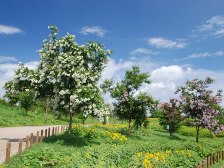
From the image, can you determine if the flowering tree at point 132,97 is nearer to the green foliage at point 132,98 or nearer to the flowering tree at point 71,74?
the green foliage at point 132,98

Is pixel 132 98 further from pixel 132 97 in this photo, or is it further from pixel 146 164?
pixel 146 164

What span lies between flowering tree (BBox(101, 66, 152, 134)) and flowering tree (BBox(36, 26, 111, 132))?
10.2 m

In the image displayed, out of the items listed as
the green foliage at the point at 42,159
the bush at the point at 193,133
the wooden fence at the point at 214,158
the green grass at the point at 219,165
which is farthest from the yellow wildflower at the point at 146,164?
the bush at the point at 193,133

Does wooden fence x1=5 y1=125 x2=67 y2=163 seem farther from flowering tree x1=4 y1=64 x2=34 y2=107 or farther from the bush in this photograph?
the bush

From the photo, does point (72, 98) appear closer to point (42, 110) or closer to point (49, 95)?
point (49, 95)

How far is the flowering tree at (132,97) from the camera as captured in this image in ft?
119

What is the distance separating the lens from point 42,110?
62094 mm

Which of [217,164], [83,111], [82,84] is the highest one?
[82,84]

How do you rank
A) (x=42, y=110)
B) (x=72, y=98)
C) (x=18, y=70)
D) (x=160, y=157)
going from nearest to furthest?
(x=160, y=157) < (x=72, y=98) < (x=18, y=70) < (x=42, y=110)

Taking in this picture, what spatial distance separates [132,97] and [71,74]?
1358 cm

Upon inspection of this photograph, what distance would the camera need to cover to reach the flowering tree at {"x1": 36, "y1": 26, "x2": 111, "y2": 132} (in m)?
24.0

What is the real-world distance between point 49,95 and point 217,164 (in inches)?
536

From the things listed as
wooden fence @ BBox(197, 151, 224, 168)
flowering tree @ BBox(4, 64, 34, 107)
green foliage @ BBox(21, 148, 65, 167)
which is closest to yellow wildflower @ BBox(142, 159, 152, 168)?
green foliage @ BBox(21, 148, 65, 167)

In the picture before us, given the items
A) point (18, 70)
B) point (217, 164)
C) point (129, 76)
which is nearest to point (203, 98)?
point (129, 76)
